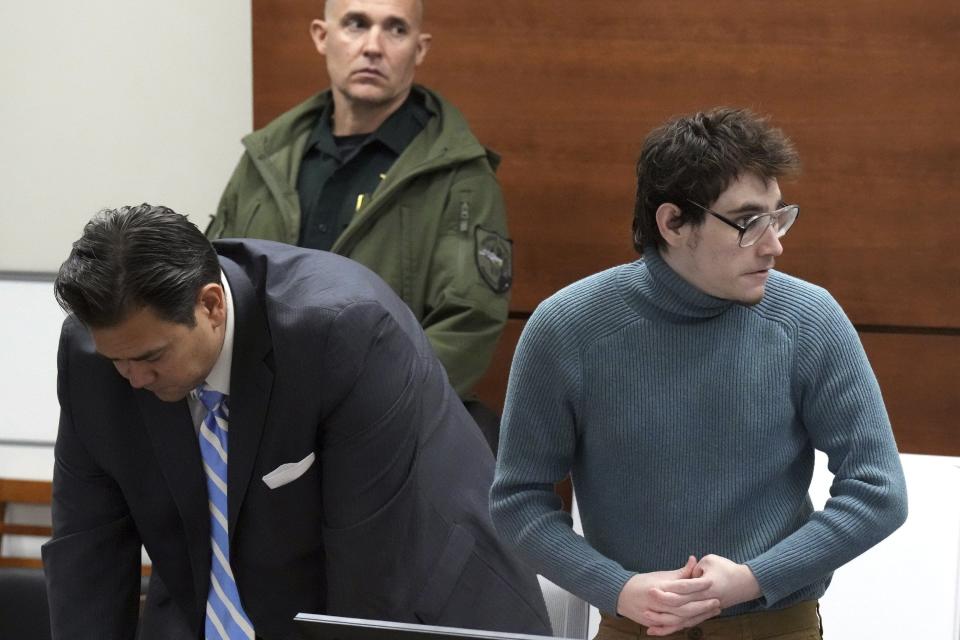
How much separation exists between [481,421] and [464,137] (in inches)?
25.1

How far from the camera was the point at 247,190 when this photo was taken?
3121 mm

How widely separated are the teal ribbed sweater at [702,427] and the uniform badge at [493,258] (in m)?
Answer: 1.13

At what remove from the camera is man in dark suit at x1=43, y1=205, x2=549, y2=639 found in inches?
78.7

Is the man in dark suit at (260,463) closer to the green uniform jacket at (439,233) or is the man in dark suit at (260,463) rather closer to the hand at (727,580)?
the hand at (727,580)


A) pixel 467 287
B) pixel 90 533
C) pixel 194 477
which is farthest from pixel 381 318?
pixel 467 287

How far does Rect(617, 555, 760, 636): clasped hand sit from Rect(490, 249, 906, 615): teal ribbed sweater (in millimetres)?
36

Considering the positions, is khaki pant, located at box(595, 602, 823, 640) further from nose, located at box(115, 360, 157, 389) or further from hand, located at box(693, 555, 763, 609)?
nose, located at box(115, 360, 157, 389)

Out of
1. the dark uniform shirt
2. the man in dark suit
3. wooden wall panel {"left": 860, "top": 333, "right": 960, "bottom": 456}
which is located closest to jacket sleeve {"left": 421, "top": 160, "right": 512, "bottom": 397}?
the dark uniform shirt

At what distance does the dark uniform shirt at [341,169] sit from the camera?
3018 mm

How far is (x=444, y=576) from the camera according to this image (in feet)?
7.00

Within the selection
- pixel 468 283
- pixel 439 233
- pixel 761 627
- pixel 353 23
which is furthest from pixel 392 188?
pixel 761 627

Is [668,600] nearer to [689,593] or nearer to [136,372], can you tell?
[689,593]

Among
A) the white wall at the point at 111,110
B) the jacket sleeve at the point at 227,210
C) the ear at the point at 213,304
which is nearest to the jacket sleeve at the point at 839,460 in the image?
the ear at the point at 213,304

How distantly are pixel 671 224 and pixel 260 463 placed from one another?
0.74m
